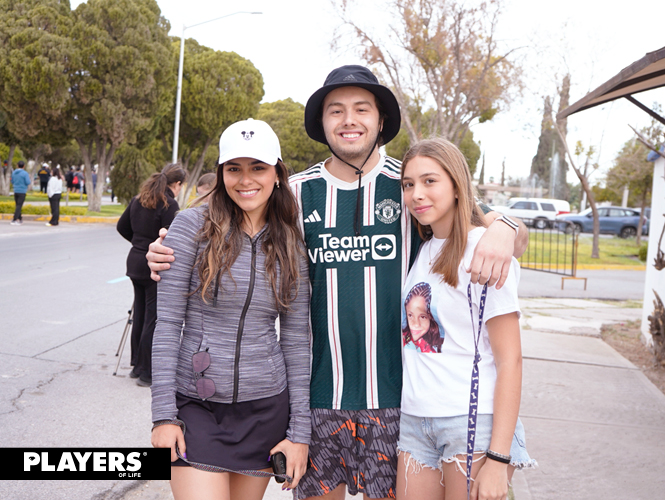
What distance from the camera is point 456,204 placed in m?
2.22

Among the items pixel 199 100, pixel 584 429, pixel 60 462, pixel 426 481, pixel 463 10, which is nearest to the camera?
pixel 426 481

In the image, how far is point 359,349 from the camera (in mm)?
2371

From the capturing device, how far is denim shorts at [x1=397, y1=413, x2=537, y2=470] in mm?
1995

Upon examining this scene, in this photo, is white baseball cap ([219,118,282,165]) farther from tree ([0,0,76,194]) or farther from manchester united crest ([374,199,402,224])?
tree ([0,0,76,194])

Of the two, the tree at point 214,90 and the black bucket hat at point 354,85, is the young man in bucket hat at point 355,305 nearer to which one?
the black bucket hat at point 354,85

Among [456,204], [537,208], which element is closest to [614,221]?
[537,208]

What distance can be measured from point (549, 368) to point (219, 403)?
500cm

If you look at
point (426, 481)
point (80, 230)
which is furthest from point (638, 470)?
point (80, 230)

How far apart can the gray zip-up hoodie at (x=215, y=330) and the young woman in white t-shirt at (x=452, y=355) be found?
548 mm

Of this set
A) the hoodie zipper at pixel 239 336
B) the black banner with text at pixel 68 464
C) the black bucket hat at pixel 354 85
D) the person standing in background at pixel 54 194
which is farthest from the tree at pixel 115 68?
the hoodie zipper at pixel 239 336

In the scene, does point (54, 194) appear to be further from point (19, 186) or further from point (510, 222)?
point (510, 222)

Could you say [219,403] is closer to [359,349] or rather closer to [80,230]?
[359,349]

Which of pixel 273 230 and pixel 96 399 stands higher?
pixel 273 230

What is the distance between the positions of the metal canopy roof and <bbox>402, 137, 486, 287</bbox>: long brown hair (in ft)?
6.25
